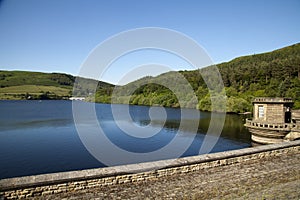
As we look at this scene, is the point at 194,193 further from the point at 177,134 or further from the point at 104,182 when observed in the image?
the point at 177,134

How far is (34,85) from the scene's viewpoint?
11531 centimetres

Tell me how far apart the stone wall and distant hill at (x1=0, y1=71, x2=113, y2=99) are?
74821 millimetres

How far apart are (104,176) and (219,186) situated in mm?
3191

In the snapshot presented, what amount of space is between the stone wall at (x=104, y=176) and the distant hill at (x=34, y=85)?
74821mm

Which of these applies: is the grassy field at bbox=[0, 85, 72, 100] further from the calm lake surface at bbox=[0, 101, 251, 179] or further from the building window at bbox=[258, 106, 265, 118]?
the building window at bbox=[258, 106, 265, 118]

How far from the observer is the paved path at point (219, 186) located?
237 inches

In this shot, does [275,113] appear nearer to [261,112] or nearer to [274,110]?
[274,110]

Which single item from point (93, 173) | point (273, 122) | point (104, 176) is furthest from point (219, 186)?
point (273, 122)

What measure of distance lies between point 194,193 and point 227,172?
6.59 ft

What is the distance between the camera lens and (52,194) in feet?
19.4

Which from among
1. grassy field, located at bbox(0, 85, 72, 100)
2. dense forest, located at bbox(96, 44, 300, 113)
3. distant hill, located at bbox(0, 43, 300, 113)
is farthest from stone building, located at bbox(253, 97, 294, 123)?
grassy field, located at bbox(0, 85, 72, 100)

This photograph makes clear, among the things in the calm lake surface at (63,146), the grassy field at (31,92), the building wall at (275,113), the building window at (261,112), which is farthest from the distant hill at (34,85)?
the building wall at (275,113)

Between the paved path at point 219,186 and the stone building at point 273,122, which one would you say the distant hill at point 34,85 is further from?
the paved path at point 219,186

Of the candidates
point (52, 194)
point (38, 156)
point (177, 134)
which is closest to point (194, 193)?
point (52, 194)
